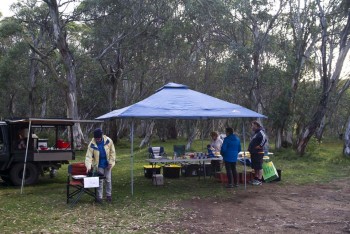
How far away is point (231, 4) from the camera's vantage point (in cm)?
2097

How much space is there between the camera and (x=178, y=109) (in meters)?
10.1

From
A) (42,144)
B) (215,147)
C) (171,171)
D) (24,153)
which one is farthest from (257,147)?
(24,153)

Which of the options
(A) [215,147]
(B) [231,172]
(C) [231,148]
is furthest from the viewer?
(A) [215,147]

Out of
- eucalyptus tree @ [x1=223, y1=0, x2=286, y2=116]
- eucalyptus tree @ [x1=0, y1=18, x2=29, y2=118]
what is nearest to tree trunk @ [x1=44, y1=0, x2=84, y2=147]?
eucalyptus tree @ [x1=0, y1=18, x2=29, y2=118]

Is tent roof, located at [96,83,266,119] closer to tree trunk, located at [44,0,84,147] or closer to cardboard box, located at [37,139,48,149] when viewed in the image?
cardboard box, located at [37,139,48,149]

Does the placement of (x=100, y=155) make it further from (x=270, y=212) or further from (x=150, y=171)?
(x=150, y=171)

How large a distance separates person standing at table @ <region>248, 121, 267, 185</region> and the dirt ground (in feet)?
2.14

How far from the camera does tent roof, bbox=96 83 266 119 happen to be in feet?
31.8

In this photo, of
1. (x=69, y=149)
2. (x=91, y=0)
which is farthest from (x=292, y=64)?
(x=69, y=149)

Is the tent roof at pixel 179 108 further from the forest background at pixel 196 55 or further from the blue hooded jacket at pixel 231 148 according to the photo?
the forest background at pixel 196 55

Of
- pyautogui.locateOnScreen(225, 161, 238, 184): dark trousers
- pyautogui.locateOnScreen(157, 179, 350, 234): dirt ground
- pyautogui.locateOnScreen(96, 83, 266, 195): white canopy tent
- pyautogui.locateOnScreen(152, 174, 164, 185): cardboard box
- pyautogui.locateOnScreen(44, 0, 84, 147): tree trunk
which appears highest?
pyautogui.locateOnScreen(44, 0, 84, 147): tree trunk

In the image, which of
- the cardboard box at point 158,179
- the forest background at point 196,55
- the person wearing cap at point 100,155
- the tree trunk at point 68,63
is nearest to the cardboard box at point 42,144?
the cardboard box at point 158,179

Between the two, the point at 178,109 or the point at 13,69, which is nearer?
→ the point at 178,109

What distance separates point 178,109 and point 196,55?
53.4ft
